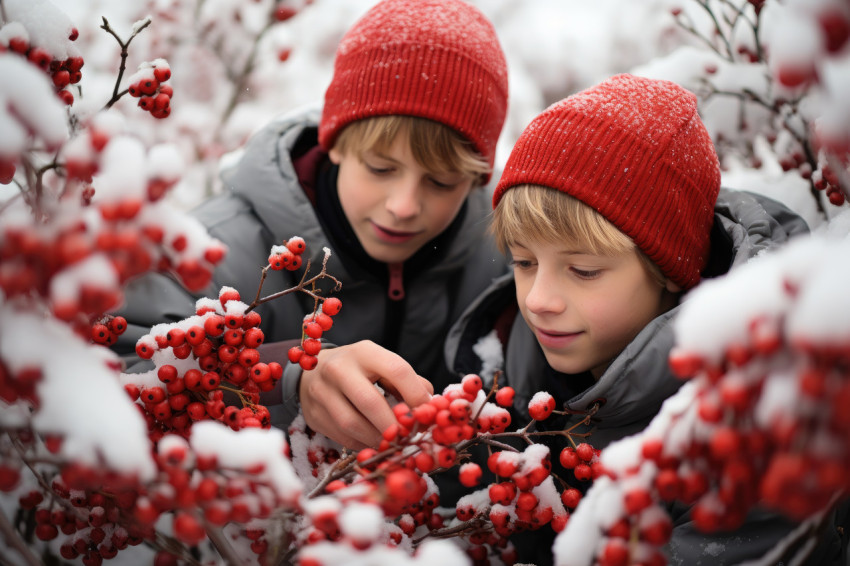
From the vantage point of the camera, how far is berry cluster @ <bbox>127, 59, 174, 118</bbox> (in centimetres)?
90

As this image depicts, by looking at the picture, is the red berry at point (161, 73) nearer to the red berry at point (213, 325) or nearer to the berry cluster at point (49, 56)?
the berry cluster at point (49, 56)

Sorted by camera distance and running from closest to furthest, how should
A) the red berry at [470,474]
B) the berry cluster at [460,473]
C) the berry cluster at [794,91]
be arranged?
the berry cluster at [794,91]
the berry cluster at [460,473]
the red berry at [470,474]

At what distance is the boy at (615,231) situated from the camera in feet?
3.72

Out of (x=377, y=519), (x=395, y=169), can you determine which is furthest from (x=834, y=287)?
(x=395, y=169)

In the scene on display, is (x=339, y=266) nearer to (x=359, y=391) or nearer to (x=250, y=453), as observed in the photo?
(x=359, y=391)

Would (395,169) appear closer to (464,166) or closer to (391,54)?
(464,166)

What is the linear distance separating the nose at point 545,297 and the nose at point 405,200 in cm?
43

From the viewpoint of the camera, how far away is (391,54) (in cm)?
152

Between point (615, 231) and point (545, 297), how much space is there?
7.6 inches

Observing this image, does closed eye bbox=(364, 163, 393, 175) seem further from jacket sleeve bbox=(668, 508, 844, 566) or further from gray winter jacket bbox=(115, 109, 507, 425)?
jacket sleeve bbox=(668, 508, 844, 566)

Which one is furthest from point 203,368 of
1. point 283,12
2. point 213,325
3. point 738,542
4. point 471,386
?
point 283,12

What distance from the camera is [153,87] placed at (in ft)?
2.99

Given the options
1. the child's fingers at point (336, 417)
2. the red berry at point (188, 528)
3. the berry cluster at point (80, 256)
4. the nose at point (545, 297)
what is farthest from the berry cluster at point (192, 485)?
the nose at point (545, 297)

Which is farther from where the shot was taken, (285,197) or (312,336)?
(285,197)
